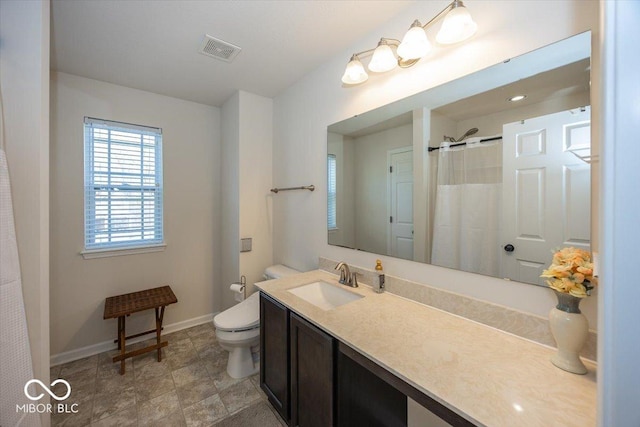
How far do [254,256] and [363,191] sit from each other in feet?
4.81

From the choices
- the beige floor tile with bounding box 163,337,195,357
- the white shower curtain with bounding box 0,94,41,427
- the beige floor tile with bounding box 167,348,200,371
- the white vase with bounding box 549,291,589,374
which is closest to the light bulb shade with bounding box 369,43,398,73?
the white vase with bounding box 549,291,589,374

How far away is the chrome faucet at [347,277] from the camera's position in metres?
1.67

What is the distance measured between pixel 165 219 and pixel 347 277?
2.11 meters

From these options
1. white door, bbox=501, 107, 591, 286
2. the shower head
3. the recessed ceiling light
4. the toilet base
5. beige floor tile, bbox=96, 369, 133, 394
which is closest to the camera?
white door, bbox=501, 107, 591, 286

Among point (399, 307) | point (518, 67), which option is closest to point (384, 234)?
point (399, 307)

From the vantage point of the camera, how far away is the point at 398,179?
153 cm

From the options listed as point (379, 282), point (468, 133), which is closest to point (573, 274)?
point (468, 133)

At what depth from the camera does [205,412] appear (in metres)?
1.63

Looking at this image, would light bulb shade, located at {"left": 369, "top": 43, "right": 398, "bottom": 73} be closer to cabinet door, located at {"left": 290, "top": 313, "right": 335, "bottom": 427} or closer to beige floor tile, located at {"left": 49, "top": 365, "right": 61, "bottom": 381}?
cabinet door, located at {"left": 290, "top": 313, "right": 335, "bottom": 427}

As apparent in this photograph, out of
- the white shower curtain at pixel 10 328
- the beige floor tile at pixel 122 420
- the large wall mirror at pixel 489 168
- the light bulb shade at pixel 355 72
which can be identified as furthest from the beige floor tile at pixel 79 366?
the light bulb shade at pixel 355 72

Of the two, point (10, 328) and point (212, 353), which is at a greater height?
point (10, 328)

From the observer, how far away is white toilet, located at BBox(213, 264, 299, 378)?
1853 millimetres

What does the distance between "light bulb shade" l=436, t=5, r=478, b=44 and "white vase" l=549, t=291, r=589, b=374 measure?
1.14m

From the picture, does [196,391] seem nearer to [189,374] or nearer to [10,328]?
[189,374]
